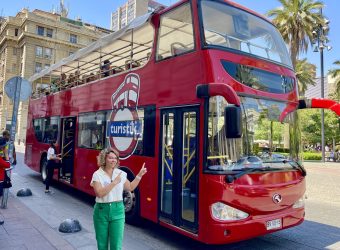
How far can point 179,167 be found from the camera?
5.41 meters

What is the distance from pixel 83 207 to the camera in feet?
27.7

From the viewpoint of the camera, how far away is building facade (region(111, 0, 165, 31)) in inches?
4336

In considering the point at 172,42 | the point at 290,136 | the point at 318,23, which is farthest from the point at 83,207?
the point at 318,23

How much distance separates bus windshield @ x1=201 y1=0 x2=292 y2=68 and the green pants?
302 cm

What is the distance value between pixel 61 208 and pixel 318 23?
83.9 ft

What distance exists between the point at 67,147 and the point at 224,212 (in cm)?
718

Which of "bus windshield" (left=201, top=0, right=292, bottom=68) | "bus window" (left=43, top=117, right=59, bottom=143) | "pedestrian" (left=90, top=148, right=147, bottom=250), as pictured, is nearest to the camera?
"pedestrian" (left=90, top=148, right=147, bottom=250)

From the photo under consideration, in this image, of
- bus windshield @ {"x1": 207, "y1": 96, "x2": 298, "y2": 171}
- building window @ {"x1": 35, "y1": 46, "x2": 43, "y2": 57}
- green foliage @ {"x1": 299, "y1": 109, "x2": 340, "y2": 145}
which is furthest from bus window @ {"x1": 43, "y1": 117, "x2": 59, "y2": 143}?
building window @ {"x1": 35, "y1": 46, "x2": 43, "y2": 57}

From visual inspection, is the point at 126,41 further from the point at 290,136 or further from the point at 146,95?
the point at 290,136

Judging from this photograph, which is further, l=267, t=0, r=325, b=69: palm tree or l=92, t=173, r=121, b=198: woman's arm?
l=267, t=0, r=325, b=69: palm tree

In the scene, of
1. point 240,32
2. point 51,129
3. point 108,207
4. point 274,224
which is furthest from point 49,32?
point 108,207

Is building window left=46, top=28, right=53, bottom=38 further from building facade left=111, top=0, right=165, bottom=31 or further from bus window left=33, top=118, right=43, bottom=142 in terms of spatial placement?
bus window left=33, top=118, right=43, bottom=142

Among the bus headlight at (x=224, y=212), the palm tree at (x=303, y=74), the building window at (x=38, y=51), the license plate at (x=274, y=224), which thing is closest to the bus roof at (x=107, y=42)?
the bus headlight at (x=224, y=212)

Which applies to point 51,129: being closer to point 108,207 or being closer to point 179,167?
point 179,167
